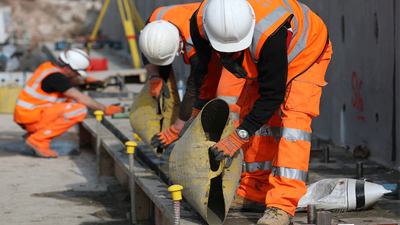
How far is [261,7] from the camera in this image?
2.57 m

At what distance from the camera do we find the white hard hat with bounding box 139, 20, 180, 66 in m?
3.66

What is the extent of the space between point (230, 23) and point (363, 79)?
96.4 inches

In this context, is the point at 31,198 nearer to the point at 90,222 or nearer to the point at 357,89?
the point at 90,222

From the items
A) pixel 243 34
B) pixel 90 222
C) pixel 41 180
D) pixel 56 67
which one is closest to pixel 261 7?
pixel 243 34

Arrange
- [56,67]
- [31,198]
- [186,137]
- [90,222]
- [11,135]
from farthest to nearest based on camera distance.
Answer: [11,135]
[56,67]
[31,198]
[90,222]
[186,137]

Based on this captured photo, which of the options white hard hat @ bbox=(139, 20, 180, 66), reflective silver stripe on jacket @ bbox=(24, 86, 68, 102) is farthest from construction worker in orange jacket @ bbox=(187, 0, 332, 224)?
reflective silver stripe on jacket @ bbox=(24, 86, 68, 102)

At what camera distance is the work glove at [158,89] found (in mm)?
3910

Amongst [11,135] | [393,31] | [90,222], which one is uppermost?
[393,31]

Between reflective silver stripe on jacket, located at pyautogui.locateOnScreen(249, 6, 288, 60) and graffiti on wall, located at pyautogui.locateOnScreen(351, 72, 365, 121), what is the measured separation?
91.8 inches

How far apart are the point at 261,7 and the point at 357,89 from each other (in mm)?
2395

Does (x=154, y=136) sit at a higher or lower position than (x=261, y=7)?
lower

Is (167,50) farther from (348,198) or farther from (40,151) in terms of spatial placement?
(40,151)

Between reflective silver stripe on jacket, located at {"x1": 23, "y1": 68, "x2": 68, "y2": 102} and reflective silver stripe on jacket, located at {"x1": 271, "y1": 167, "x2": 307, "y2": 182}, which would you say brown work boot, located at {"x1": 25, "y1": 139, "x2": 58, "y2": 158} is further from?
reflective silver stripe on jacket, located at {"x1": 271, "y1": 167, "x2": 307, "y2": 182}

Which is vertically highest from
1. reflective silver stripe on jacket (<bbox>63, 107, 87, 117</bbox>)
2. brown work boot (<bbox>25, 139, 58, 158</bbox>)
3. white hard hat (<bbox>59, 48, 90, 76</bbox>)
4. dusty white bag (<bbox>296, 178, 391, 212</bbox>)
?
white hard hat (<bbox>59, 48, 90, 76</bbox>)
